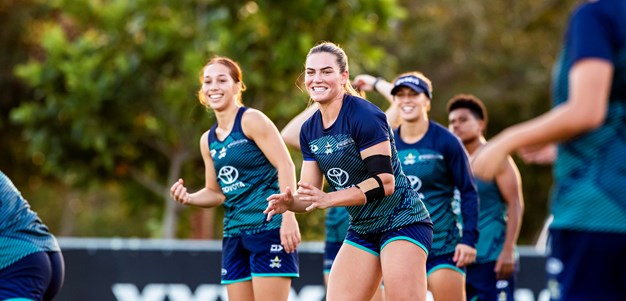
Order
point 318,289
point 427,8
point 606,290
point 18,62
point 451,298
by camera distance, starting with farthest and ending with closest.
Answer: point 427,8
point 18,62
point 318,289
point 451,298
point 606,290

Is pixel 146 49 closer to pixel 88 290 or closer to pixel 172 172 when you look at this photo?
pixel 172 172

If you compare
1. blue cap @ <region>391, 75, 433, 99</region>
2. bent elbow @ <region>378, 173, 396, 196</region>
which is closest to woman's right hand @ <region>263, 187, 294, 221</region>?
bent elbow @ <region>378, 173, 396, 196</region>

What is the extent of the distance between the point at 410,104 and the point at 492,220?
1.56m

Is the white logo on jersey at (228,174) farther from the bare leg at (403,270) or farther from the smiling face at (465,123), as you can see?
the smiling face at (465,123)

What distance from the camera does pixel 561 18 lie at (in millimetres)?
26969

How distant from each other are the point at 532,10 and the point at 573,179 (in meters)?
23.6

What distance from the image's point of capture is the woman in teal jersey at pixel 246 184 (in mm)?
7375

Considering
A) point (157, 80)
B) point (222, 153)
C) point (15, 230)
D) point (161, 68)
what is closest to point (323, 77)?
point (222, 153)

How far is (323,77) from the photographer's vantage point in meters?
6.33

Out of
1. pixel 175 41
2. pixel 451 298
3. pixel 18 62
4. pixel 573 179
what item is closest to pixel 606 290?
pixel 573 179

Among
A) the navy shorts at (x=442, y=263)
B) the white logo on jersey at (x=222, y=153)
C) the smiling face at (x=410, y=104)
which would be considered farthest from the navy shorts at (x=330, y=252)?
the white logo on jersey at (x=222, y=153)

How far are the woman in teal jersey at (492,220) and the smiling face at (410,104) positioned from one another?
961 mm

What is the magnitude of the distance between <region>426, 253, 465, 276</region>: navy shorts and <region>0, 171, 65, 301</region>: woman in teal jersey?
9.79ft

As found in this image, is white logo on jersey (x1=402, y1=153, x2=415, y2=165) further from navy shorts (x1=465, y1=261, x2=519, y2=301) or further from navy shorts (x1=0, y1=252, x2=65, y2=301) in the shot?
navy shorts (x1=0, y1=252, x2=65, y2=301)
